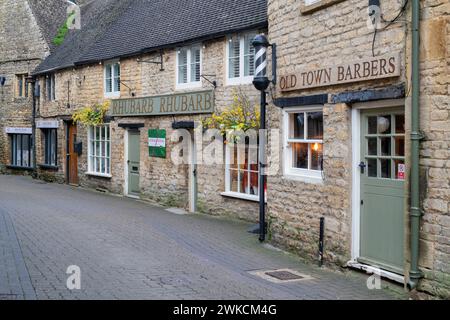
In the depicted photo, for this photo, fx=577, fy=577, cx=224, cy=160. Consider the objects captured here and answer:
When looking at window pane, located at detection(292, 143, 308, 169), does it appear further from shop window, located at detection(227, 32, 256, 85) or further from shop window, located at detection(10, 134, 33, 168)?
shop window, located at detection(10, 134, 33, 168)

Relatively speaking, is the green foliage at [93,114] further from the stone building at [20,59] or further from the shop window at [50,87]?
the stone building at [20,59]

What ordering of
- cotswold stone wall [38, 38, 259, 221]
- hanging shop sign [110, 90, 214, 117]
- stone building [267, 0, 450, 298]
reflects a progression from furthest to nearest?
1. hanging shop sign [110, 90, 214, 117]
2. cotswold stone wall [38, 38, 259, 221]
3. stone building [267, 0, 450, 298]

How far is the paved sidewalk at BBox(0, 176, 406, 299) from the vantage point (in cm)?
733

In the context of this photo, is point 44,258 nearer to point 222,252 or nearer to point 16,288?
point 16,288

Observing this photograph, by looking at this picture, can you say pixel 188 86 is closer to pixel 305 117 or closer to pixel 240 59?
pixel 240 59

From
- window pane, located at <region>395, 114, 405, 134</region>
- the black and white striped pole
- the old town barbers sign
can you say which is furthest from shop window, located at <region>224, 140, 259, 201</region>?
window pane, located at <region>395, 114, 405, 134</region>

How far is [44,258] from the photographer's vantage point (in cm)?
906

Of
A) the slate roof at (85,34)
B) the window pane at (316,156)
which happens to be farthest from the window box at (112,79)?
the window pane at (316,156)

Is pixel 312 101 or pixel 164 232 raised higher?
pixel 312 101

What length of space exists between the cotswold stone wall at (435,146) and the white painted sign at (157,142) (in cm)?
996

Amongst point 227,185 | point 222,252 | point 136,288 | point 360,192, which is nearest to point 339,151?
point 360,192

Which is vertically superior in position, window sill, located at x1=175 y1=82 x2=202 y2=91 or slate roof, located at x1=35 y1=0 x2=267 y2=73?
slate roof, located at x1=35 y1=0 x2=267 y2=73

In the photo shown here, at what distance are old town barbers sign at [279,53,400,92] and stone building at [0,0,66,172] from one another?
18608mm

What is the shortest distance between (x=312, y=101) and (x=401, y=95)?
81.1 inches
